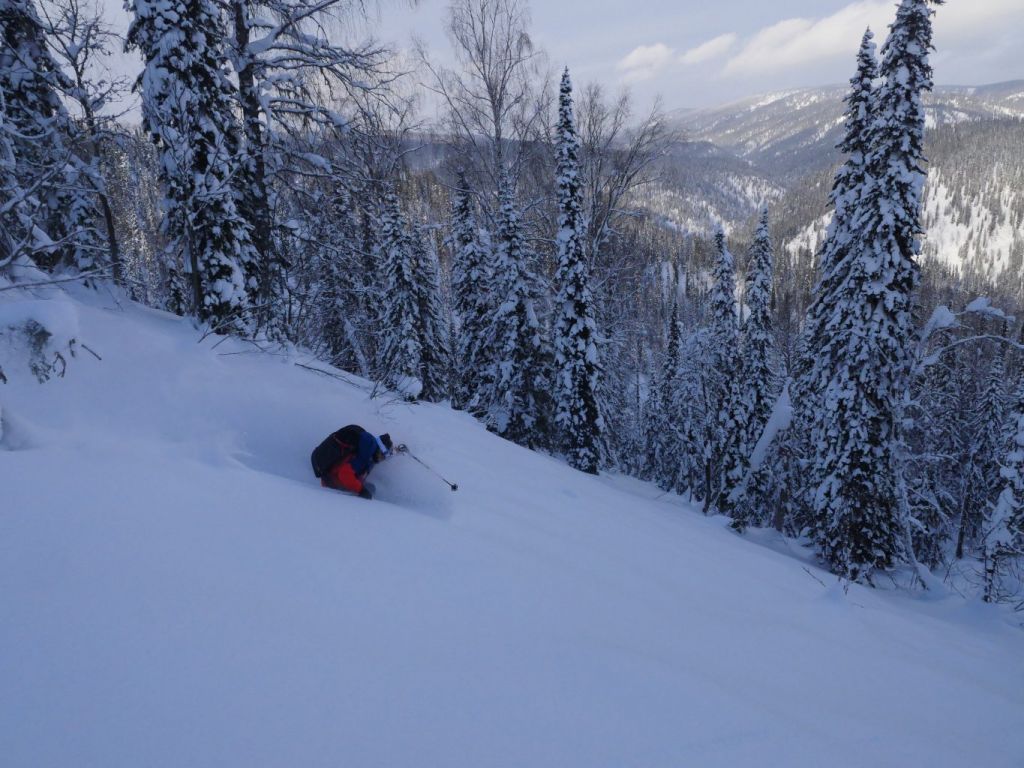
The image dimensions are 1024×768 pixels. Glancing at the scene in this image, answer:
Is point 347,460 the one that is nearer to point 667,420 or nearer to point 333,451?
point 333,451

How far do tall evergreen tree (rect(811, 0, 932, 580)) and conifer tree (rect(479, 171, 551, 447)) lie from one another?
9672 mm

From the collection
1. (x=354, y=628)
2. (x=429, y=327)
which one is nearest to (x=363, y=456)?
(x=354, y=628)

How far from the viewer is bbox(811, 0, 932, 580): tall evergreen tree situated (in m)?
12.4

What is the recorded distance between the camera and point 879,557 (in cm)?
1471

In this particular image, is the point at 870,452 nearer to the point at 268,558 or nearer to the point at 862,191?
the point at 862,191

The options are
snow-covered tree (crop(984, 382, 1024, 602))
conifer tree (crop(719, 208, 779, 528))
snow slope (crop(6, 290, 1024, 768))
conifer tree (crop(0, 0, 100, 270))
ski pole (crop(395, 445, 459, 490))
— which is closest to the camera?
snow slope (crop(6, 290, 1024, 768))

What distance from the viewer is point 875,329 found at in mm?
13312

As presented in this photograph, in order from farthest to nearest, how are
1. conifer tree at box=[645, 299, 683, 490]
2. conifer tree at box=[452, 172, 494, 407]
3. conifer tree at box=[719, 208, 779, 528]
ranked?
conifer tree at box=[645, 299, 683, 490], conifer tree at box=[719, 208, 779, 528], conifer tree at box=[452, 172, 494, 407]

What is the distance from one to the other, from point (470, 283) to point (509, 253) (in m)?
5.21

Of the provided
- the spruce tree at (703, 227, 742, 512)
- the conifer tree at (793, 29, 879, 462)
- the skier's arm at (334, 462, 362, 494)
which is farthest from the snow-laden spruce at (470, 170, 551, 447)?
the skier's arm at (334, 462, 362, 494)

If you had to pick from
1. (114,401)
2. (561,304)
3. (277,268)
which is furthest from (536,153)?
(114,401)

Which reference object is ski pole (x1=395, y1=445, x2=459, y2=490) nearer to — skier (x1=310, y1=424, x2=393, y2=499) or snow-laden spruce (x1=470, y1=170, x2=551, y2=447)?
skier (x1=310, y1=424, x2=393, y2=499)

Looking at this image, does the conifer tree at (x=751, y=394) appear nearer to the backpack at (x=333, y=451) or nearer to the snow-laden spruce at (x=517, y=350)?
the snow-laden spruce at (x=517, y=350)

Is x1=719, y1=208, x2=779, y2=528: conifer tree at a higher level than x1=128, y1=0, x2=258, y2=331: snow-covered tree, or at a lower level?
lower
